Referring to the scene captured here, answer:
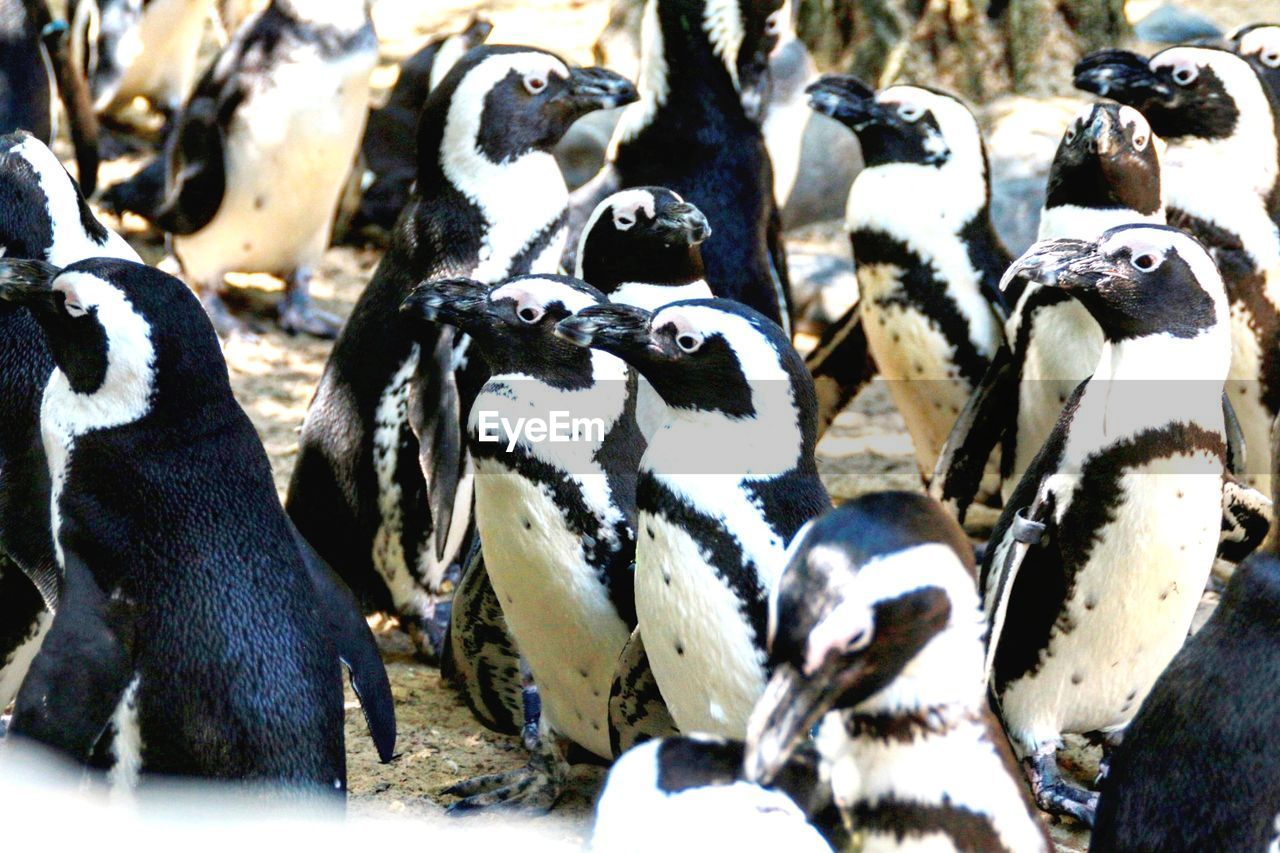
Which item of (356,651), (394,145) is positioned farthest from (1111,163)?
(394,145)

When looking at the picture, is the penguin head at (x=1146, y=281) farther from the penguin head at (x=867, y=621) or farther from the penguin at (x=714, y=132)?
the penguin at (x=714, y=132)

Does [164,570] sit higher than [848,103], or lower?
lower

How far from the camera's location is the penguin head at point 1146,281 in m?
3.11

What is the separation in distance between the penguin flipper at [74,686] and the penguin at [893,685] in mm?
1090

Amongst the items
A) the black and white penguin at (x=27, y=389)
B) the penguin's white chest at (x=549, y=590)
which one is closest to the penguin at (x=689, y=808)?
the penguin's white chest at (x=549, y=590)

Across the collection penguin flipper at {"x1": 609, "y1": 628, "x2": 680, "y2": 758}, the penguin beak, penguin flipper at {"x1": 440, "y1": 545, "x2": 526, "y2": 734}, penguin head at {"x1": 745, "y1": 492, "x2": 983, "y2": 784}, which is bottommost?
penguin flipper at {"x1": 440, "y1": 545, "x2": 526, "y2": 734}

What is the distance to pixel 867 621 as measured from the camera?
2.07 metres

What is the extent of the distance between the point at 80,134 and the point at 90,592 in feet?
12.8

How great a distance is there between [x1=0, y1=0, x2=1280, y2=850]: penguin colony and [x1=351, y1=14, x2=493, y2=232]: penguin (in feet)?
6.43

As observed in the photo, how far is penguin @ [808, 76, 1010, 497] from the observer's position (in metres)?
4.38

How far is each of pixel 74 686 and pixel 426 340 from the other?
161cm

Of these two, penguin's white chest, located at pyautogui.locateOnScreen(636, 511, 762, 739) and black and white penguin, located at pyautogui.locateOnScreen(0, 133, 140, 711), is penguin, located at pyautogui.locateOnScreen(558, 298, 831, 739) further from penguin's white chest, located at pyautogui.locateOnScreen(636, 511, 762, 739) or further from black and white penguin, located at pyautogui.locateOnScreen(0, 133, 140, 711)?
black and white penguin, located at pyautogui.locateOnScreen(0, 133, 140, 711)

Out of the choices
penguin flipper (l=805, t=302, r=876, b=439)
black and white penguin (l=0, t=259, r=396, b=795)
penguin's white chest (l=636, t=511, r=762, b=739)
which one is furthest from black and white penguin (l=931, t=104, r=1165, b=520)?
black and white penguin (l=0, t=259, r=396, b=795)

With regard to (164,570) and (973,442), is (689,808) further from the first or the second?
(973,442)
